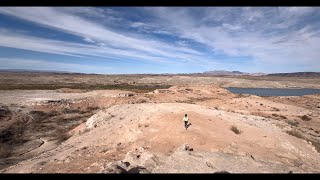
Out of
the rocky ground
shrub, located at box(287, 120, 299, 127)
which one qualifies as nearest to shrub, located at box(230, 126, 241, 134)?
Result: the rocky ground

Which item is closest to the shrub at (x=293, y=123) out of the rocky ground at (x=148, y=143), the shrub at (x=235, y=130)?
the rocky ground at (x=148, y=143)

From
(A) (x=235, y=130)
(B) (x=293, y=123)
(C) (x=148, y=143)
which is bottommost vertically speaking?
(B) (x=293, y=123)

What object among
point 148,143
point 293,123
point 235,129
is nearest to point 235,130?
point 235,129

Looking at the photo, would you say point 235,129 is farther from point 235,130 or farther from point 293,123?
point 293,123

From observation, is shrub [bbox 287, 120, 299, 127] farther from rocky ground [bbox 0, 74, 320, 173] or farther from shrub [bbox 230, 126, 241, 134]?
shrub [bbox 230, 126, 241, 134]

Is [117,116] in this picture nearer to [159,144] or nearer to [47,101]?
[159,144]

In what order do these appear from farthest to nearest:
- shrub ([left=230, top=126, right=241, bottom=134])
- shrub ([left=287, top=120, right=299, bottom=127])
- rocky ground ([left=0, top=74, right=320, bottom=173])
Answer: shrub ([left=287, top=120, right=299, bottom=127])
shrub ([left=230, top=126, right=241, bottom=134])
rocky ground ([left=0, top=74, right=320, bottom=173])

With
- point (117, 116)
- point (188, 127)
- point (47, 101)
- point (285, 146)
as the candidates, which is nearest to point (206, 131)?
point (188, 127)

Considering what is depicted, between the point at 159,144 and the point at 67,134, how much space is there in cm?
1413

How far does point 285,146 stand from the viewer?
1911 cm

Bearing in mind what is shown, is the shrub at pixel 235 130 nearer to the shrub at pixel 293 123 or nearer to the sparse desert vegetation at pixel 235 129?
the sparse desert vegetation at pixel 235 129
